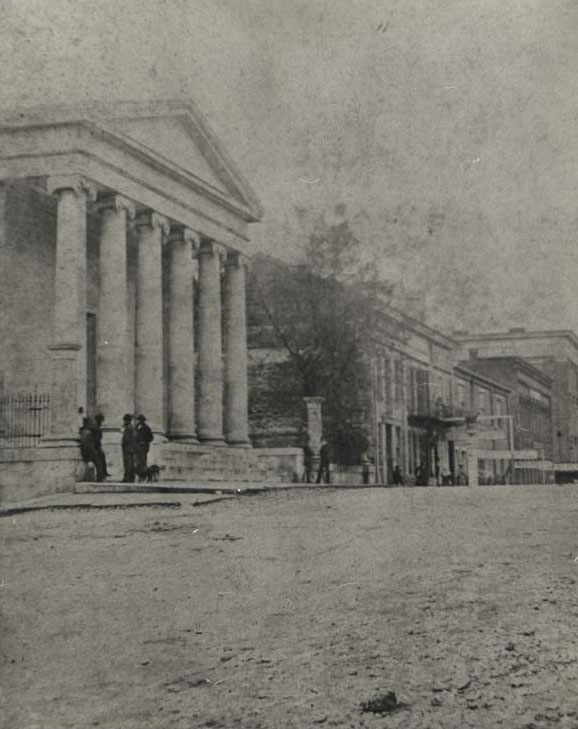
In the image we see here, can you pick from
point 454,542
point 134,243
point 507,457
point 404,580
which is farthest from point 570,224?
point 134,243

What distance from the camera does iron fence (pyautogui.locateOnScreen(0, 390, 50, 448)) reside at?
14.7m

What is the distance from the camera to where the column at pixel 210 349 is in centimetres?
2084

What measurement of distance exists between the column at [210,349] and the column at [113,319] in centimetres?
297

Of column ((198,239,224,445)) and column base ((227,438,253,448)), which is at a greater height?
column ((198,239,224,445))

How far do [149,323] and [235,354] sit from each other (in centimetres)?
363

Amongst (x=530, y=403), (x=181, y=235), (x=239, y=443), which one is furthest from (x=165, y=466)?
(x=530, y=403)

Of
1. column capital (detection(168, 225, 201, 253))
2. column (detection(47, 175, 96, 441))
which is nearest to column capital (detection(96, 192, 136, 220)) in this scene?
column (detection(47, 175, 96, 441))

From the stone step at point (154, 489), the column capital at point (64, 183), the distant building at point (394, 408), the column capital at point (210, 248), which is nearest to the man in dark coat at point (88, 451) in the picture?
the stone step at point (154, 489)

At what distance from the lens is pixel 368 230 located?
750 cm

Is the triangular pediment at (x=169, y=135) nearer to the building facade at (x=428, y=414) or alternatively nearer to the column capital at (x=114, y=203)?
the column capital at (x=114, y=203)

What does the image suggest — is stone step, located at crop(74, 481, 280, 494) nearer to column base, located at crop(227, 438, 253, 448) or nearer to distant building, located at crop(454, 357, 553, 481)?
distant building, located at crop(454, 357, 553, 481)

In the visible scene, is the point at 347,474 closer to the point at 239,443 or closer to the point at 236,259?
the point at 239,443

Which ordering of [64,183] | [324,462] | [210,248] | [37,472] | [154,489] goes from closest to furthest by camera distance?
[154,489], [37,472], [64,183], [324,462], [210,248]

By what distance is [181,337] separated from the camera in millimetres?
19812
